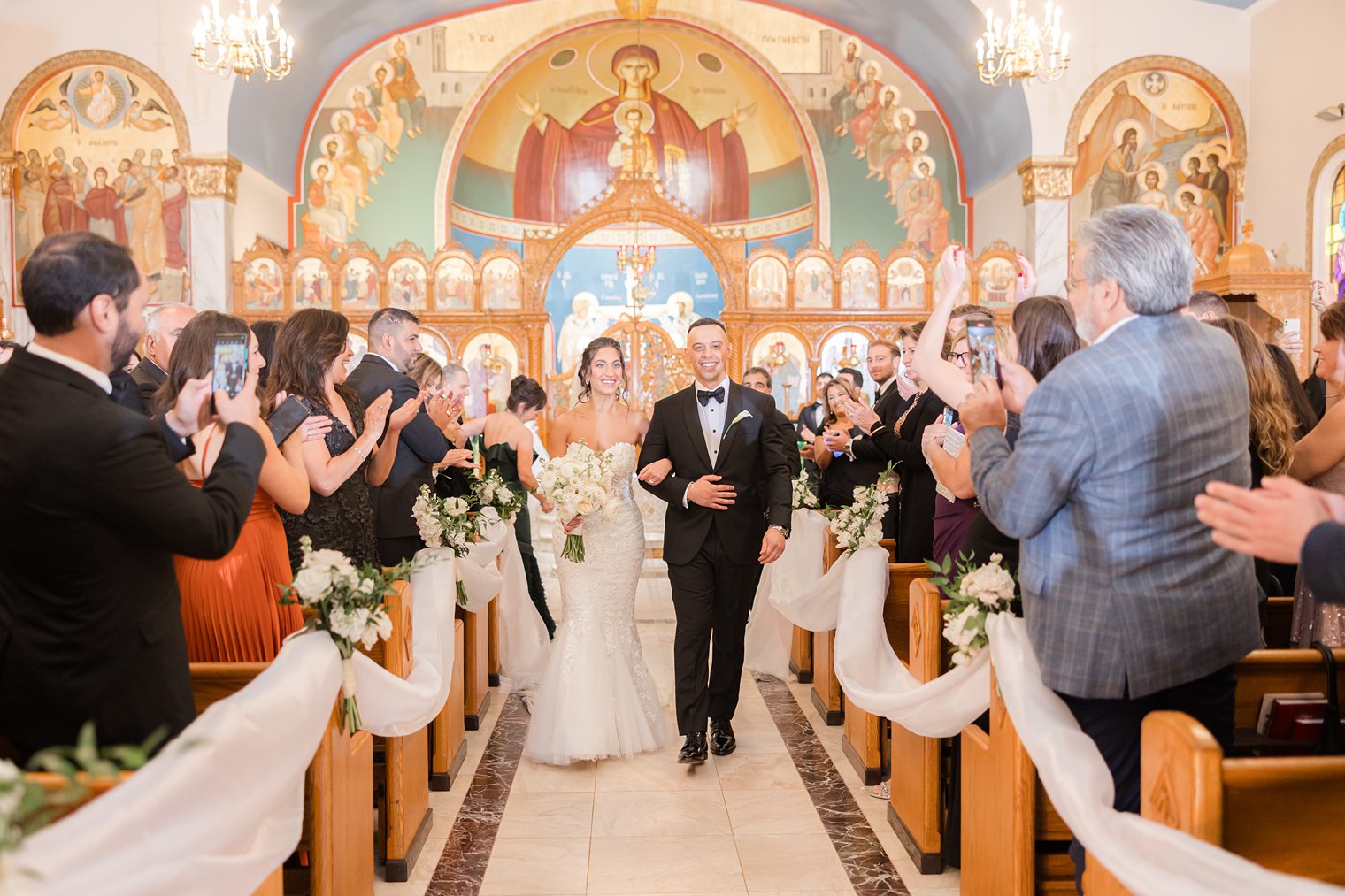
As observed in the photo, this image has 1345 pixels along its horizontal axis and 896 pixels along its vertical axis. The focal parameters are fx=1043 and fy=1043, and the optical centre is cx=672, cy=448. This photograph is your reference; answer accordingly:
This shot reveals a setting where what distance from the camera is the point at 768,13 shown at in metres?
18.2

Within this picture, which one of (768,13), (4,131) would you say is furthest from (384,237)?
(768,13)

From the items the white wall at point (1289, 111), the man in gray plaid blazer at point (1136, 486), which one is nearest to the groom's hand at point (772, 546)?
the man in gray plaid blazer at point (1136, 486)

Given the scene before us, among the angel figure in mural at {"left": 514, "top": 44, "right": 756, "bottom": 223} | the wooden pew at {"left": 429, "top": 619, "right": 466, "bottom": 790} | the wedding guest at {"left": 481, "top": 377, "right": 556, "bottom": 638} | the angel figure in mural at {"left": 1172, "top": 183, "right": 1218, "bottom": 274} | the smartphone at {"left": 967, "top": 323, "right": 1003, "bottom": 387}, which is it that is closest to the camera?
the smartphone at {"left": 967, "top": 323, "right": 1003, "bottom": 387}

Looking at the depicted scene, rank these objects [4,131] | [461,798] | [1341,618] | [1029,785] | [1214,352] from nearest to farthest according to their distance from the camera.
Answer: [1214,352]
[1029,785]
[1341,618]
[461,798]
[4,131]

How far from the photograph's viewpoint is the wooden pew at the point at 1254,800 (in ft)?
6.77

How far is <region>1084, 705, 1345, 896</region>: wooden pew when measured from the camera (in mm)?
2062

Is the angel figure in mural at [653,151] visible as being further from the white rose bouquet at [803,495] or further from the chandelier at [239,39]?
the white rose bouquet at [803,495]

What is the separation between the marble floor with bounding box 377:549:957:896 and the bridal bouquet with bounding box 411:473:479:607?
1.08 meters

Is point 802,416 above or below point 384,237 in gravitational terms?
below

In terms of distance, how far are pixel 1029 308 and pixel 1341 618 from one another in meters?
1.70

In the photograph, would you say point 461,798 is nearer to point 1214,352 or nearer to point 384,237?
point 1214,352

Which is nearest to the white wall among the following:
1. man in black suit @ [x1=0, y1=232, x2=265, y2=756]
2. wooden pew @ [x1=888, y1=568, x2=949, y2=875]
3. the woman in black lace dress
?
wooden pew @ [x1=888, y1=568, x2=949, y2=875]

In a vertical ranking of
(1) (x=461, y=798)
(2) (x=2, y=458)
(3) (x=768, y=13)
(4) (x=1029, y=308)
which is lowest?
(1) (x=461, y=798)

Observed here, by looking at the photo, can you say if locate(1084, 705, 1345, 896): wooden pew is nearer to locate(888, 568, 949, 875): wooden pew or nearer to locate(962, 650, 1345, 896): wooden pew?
locate(962, 650, 1345, 896): wooden pew
